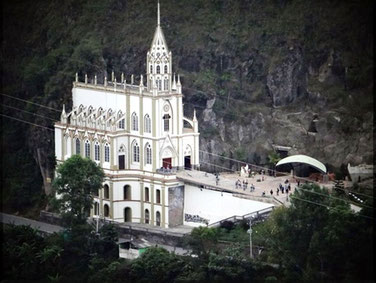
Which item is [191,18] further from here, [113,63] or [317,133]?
[317,133]

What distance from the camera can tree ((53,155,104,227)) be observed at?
107 m

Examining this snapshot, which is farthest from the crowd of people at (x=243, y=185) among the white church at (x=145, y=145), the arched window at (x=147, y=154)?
the arched window at (x=147, y=154)

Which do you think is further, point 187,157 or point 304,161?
point 187,157

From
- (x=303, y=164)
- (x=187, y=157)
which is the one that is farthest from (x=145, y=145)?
(x=303, y=164)

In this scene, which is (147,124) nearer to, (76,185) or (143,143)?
(143,143)

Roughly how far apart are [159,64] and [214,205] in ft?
27.9

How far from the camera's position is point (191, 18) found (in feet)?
395

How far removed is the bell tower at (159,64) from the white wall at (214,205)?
19.4 feet

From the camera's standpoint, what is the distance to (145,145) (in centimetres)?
11000

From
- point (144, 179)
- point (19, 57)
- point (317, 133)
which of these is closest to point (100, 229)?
point (144, 179)

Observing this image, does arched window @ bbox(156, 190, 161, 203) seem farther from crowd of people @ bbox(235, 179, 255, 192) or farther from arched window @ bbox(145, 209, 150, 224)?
crowd of people @ bbox(235, 179, 255, 192)

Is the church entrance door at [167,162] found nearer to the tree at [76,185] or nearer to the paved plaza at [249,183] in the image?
the paved plaza at [249,183]

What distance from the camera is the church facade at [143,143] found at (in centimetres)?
10906

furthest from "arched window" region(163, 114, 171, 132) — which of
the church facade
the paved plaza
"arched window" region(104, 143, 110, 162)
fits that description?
"arched window" region(104, 143, 110, 162)
